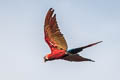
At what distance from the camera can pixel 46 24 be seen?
16594mm

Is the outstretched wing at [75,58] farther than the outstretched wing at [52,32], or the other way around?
the outstretched wing at [52,32]

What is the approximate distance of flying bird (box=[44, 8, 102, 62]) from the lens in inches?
564

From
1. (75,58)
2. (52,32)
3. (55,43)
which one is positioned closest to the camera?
(75,58)

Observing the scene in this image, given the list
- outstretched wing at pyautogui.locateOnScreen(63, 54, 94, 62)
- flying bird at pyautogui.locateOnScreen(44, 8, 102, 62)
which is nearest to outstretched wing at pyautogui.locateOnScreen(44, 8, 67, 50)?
flying bird at pyautogui.locateOnScreen(44, 8, 102, 62)

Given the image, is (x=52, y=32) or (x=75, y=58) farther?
(x=52, y=32)

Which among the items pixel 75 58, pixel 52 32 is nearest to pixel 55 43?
pixel 52 32

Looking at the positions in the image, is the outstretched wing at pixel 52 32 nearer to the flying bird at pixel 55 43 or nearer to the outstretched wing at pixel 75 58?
the flying bird at pixel 55 43

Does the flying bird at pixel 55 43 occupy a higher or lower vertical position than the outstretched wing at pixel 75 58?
higher

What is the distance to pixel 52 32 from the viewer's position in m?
16.7

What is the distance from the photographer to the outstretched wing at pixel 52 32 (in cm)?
1611

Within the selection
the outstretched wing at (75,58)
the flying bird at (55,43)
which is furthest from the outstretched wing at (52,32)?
the outstretched wing at (75,58)

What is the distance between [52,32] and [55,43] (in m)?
0.96

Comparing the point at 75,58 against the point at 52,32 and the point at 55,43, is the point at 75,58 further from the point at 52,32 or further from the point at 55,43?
the point at 52,32

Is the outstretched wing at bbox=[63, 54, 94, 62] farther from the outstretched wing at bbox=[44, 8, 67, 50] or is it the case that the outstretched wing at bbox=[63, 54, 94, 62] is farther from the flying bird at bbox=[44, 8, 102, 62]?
the outstretched wing at bbox=[44, 8, 67, 50]
